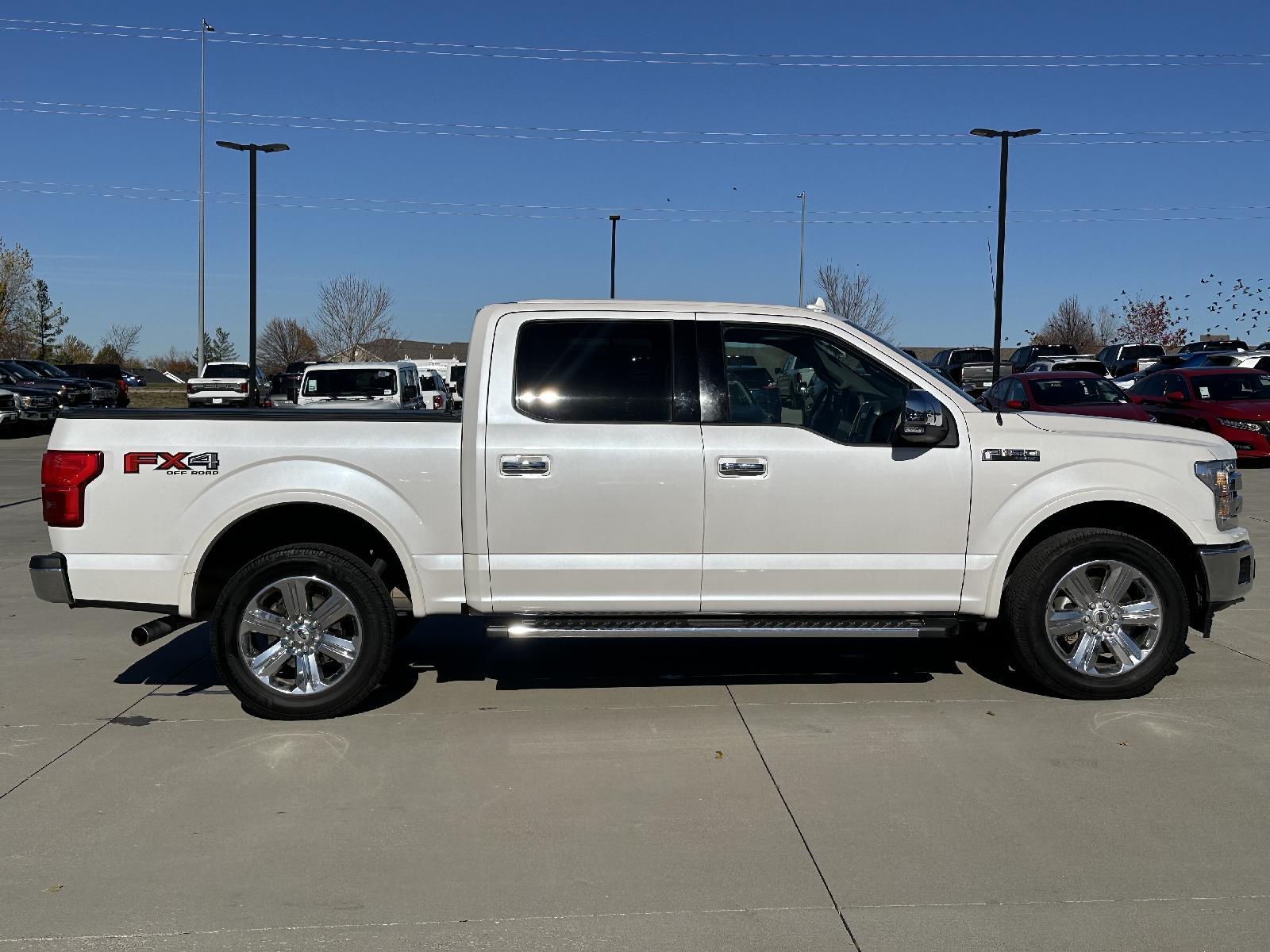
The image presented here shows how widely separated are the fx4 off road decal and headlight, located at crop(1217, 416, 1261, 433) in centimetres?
1753

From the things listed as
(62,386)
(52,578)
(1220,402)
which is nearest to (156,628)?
(52,578)

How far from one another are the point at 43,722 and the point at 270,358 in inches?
3345

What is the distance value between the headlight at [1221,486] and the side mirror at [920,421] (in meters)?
1.39

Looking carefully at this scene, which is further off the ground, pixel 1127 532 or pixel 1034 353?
pixel 1034 353

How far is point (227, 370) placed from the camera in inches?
1594

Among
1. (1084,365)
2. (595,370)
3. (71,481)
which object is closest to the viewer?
(71,481)

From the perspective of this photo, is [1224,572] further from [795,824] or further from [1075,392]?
[1075,392]

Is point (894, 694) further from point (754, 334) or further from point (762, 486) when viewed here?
point (754, 334)

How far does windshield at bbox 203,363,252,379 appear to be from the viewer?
40.2 metres

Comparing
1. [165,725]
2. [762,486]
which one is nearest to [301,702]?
[165,725]

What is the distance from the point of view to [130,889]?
406cm

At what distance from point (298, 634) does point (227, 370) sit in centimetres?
3681

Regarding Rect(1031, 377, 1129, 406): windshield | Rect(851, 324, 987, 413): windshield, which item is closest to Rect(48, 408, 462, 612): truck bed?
Rect(851, 324, 987, 413): windshield

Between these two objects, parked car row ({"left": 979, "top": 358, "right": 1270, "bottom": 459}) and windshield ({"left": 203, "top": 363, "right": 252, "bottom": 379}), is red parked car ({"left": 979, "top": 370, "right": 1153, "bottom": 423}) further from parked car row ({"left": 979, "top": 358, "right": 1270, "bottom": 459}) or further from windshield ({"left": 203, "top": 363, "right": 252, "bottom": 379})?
windshield ({"left": 203, "top": 363, "right": 252, "bottom": 379})
